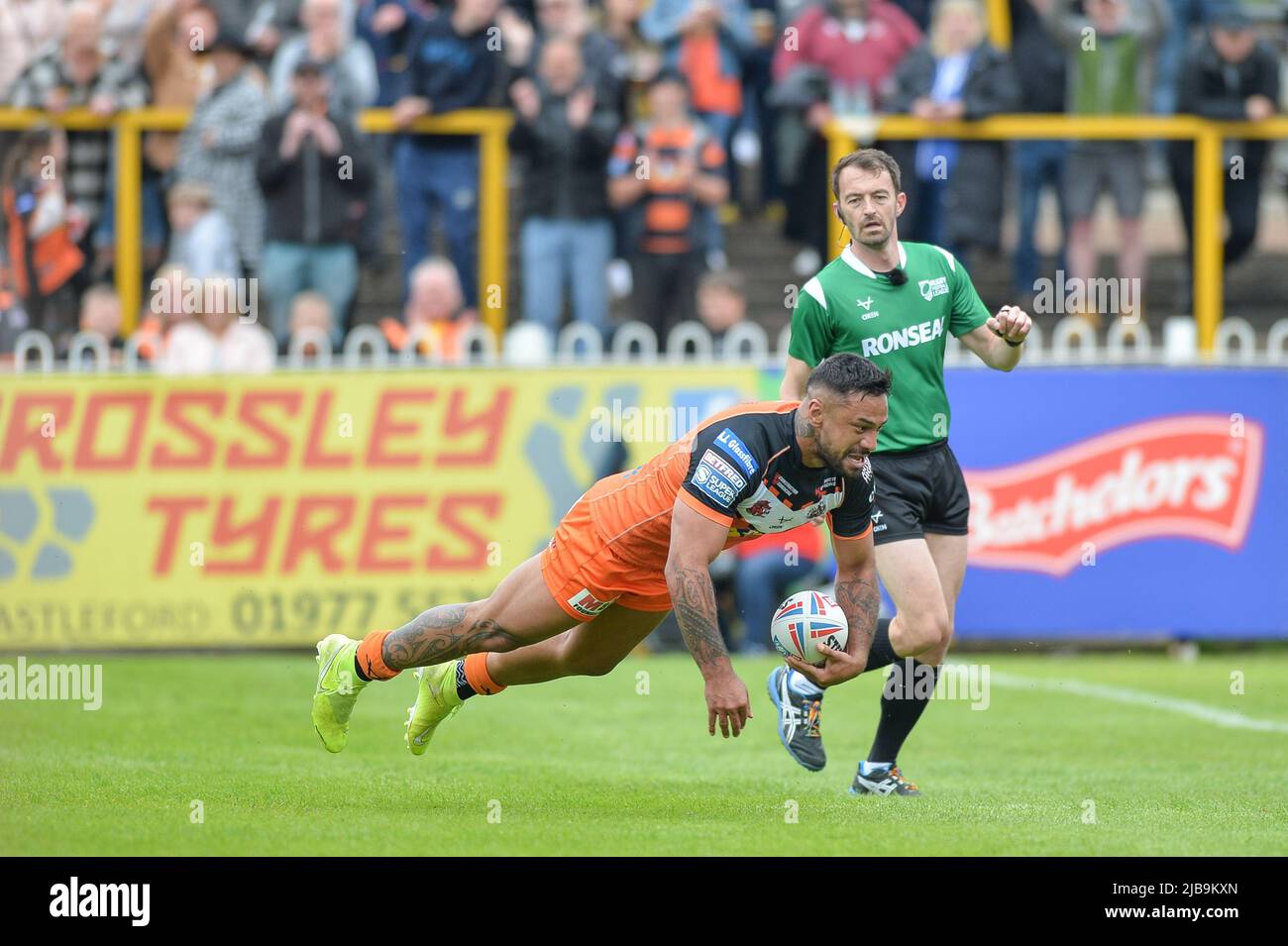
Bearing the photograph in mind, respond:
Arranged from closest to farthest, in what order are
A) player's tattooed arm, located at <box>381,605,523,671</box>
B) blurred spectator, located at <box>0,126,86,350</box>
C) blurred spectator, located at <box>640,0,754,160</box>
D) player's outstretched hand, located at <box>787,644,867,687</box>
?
player's outstretched hand, located at <box>787,644,867,687</box> → player's tattooed arm, located at <box>381,605,523,671</box> → blurred spectator, located at <box>0,126,86,350</box> → blurred spectator, located at <box>640,0,754,160</box>

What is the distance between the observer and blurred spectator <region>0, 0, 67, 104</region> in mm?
17031

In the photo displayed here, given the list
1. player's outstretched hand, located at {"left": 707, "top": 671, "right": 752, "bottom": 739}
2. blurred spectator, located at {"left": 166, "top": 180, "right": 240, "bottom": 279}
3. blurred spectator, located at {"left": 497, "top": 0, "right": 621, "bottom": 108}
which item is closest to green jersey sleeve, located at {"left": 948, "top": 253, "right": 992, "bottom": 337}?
player's outstretched hand, located at {"left": 707, "top": 671, "right": 752, "bottom": 739}

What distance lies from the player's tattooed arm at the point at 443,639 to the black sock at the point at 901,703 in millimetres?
1832

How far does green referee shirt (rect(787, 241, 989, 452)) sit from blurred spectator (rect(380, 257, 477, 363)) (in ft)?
21.0

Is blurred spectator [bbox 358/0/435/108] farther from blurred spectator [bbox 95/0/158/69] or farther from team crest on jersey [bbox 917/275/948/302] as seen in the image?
team crest on jersey [bbox 917/275/948/302]

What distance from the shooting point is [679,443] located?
837 cm

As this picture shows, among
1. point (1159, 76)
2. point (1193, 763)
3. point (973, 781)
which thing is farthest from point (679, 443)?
point (1159, 76)

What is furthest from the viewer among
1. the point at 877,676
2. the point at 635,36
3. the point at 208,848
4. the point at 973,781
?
the point at 635,36

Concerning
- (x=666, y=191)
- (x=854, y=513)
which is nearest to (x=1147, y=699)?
(x=854, y=513)

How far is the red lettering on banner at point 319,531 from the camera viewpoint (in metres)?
14.8

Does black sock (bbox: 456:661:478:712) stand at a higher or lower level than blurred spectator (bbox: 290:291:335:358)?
lower

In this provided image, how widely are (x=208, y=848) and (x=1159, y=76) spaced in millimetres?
12826

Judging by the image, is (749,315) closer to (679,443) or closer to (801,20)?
(801,20)

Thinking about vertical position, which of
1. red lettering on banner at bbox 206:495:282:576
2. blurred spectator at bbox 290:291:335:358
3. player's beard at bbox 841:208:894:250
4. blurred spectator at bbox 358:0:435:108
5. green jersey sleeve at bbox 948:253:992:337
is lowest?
red lettering on banner at bbox 206:495:282:576
